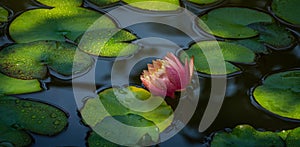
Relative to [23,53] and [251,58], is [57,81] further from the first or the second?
[251,58]

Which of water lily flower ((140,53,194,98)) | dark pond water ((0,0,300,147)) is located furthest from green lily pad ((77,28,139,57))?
water lily flower ((140,53,194,98))

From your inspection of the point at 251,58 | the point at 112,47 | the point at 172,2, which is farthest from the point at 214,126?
the point at 172,2

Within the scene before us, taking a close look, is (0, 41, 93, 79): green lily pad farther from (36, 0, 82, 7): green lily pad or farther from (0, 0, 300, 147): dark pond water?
(36, 0, 82, 7): green lily pad

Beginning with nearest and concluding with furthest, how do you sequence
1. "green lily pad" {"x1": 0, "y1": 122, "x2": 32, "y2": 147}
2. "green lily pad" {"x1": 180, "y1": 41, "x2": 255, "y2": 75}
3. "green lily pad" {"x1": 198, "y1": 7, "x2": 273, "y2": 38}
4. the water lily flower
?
1. "green lily pad" {"x1": 0, "y1": 122, "x2": 32, "y2": 147}
2. the water lily flower
3. "green lily pad" {"x1": 180, "y1": 41, "x2": 255, "y2": 75}
4. "green lily pad" {"x1": 198, "y1": 7, "x2": 273, "y2": 38}

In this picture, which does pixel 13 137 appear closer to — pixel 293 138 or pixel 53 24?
pixel 53 24

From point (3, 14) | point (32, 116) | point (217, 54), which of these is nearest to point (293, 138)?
point (217, 54)

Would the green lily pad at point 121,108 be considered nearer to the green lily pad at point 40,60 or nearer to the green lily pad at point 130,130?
the green lily pad at point 130,130
